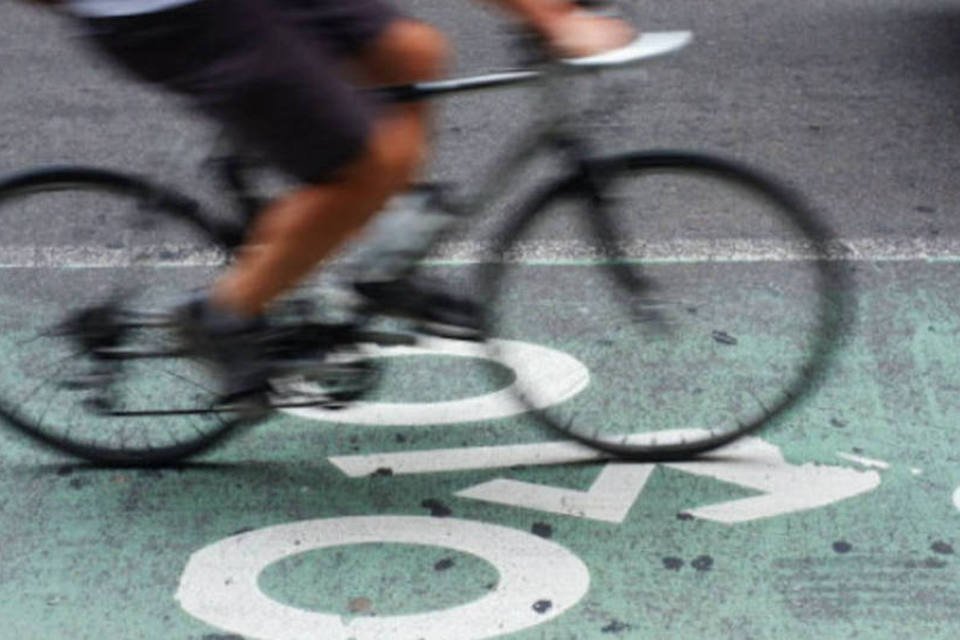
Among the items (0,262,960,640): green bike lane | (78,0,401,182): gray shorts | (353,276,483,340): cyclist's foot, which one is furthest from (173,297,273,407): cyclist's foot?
(78,0,401,182): gray shorts

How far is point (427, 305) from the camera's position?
156 inches

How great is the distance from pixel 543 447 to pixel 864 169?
249cm

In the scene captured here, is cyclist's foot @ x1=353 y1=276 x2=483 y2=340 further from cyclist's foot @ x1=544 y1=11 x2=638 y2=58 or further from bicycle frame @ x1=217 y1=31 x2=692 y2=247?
cyclist's foot @ x1=544 y1=11 x2=638 y2=58

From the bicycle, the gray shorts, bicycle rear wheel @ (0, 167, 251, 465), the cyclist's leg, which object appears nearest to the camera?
the gray shorts

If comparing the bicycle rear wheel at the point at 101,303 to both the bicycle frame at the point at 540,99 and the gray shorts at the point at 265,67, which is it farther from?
the gray shorts at the point at 265,67

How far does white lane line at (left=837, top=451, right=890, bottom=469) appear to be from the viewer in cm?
424

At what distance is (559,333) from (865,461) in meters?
0.95

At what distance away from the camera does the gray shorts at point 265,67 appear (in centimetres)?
346

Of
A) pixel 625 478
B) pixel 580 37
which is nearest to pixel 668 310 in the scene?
pixel 625 478

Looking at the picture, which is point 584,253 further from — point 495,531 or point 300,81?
point 300,81

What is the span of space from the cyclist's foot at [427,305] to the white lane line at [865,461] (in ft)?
3.27

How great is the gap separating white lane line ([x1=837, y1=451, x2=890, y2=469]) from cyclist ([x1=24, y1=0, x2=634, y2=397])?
1279mm

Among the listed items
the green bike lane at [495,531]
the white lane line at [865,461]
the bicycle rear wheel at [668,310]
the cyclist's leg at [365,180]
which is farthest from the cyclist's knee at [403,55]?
the white lane line at [865,461]

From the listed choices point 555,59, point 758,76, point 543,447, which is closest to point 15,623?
point 543,447
